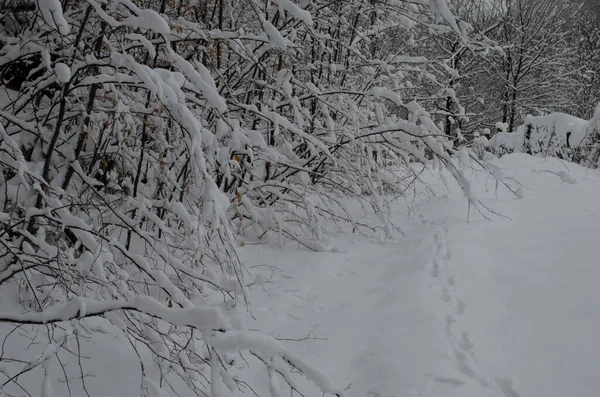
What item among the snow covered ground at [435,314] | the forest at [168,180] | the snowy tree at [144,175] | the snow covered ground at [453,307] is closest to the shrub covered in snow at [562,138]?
the forest at [168,180]

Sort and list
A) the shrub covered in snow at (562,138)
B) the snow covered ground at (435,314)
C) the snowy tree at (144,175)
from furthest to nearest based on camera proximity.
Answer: the shrub covered in snow at (562,138) < the snow covered ground at (435,314) < the snowy tree at (144,175)

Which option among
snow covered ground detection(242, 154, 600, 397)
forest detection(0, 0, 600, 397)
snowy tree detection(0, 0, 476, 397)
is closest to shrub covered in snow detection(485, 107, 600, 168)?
forest detection(0, 0, 600, 397)

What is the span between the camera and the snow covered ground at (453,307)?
2467mm

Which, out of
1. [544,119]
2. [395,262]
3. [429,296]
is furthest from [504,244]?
[544,119]

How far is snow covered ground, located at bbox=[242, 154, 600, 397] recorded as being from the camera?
97.1 inches

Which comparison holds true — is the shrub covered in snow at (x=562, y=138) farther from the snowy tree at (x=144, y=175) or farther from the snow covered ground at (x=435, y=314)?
the snowy tree at (x=144, y=175)

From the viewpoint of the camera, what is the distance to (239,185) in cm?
488

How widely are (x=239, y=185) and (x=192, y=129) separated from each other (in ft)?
9.85

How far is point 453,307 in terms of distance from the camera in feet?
10.6

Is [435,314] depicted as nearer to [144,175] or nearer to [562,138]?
[144,175]

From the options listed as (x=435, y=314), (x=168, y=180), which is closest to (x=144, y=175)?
(x=168, y=180)

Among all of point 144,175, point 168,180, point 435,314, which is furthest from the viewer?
point 144,175

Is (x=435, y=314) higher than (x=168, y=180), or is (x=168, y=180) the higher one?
(x=168, y=180)

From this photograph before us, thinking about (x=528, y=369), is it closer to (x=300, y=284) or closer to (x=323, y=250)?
(x=300, y=284)
